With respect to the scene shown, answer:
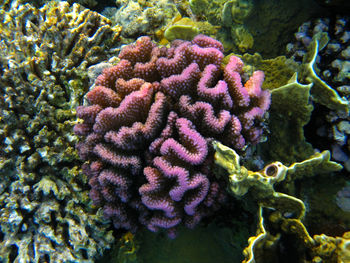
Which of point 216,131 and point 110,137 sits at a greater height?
point 216,131

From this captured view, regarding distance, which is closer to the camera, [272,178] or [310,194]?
[272,178]

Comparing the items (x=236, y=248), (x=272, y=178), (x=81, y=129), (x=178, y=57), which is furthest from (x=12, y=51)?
(x=236, y=248)

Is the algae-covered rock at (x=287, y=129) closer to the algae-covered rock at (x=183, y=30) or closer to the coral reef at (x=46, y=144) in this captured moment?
the algae-covered rock at (x=183, y=30)

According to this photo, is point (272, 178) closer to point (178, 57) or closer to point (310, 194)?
point (310, 194)

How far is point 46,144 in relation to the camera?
8.85 ft

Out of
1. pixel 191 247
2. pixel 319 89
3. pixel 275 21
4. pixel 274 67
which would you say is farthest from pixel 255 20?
pixel 191 247

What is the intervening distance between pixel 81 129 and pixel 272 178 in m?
1.80

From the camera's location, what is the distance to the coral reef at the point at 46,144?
2.54 m

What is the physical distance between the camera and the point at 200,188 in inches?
79.1

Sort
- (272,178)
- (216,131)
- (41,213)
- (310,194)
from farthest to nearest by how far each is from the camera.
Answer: (41,213)
(310,194)
(216,131)
(272,178)

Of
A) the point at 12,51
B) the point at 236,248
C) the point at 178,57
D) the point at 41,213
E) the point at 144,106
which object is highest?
the point at 178,57

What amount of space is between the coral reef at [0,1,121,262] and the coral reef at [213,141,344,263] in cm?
152

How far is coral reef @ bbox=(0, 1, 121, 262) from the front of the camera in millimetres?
2545

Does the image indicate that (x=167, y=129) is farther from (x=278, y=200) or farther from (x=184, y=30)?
(x=184, y=30)
